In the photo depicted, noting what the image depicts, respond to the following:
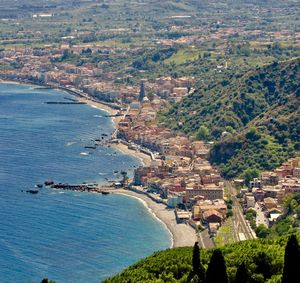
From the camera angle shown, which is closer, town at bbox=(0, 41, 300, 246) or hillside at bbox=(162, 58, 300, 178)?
town at bbox=(0, 41, 300, 246)

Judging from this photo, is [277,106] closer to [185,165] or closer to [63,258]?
[185,165]

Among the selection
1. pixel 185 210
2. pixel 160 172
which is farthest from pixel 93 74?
pixel 185 210

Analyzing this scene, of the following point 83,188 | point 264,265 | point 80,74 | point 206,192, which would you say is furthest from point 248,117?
point 80,74

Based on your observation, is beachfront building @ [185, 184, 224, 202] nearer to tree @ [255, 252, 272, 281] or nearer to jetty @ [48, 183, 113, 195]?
jetty @ [48, 183, 113, 195]

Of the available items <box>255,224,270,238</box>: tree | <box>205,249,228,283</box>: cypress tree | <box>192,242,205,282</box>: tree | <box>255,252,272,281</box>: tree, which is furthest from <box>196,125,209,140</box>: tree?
<box>205,249,228,283</box>: cypress tree

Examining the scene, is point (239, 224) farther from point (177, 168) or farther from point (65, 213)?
point (177, 168)

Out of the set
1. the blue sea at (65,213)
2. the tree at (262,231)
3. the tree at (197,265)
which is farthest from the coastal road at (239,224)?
the tree at (197,265)
